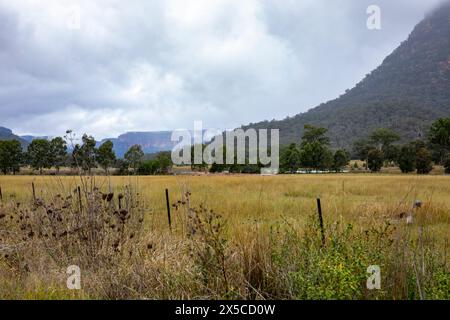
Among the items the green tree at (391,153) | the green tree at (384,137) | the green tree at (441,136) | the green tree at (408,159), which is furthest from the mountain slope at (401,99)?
the green tree at (408,159)

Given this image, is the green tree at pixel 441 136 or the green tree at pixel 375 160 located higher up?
the green tree at pixel 441 136

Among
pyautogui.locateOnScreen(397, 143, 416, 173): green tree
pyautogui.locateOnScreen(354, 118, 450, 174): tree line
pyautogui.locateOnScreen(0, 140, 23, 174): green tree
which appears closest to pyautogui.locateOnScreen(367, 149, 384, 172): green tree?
pyautogui.locateOnScreen(354, 118, 450, 174): tree line

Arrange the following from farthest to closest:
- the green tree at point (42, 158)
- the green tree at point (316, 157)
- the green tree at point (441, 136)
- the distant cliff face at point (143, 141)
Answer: the green tree at point (316, 157) < the green tree at point (441, 136) < the distant cliff face at point (143, 141) < the green tree at point (42, 158)

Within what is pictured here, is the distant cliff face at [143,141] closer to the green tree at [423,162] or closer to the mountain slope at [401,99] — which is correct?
the green tree at [423,162]

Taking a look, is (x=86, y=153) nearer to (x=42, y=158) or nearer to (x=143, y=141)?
(x=42, y=158)

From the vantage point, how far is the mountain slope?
114875mm

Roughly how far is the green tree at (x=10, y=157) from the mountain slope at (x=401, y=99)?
280 feet

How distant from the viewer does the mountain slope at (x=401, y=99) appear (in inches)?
4523

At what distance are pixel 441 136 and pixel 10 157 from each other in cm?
8169

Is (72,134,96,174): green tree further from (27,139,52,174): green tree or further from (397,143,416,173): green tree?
(397,143,416,173): green tree

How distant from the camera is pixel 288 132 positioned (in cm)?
14138

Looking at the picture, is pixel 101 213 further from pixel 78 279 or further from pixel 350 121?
pixel 350 121
